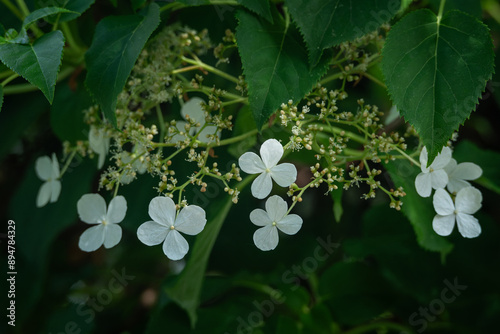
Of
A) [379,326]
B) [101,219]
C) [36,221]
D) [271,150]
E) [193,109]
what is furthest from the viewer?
[36,221]

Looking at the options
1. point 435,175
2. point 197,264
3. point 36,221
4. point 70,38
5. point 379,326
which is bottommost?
point 379,326

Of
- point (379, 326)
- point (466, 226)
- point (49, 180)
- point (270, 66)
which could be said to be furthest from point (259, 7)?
point (379, 326)

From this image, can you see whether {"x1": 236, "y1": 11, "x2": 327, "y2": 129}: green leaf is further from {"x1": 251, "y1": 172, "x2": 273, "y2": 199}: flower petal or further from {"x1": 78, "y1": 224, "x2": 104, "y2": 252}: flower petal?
{"x1": 78, "y1": 224, "x2": 104, "y2": 252}: flower petal

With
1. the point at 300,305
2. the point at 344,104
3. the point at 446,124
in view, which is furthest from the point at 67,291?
the point at 446,124

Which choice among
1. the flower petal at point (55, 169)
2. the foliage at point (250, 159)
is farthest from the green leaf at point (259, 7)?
the flower petal at point (55, 169)

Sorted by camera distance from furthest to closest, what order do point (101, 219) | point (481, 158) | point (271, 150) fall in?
point (481, 158) < point (101, 219) < point (271, 150)

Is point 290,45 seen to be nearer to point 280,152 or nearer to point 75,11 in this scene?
point 280,152

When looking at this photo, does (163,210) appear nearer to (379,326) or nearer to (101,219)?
(101,219)
